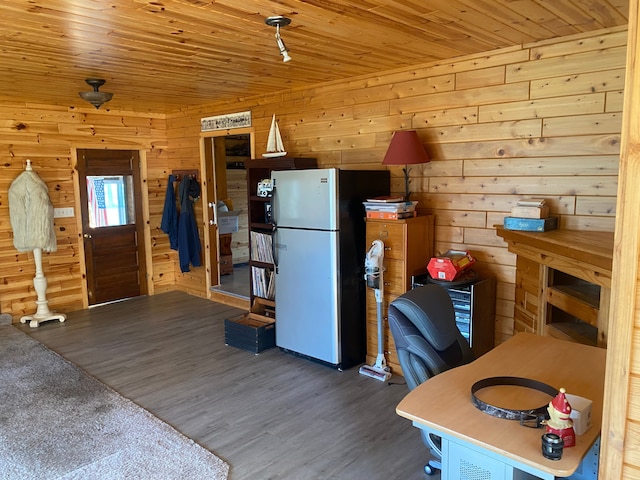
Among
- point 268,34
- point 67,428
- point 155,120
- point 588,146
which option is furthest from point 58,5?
point 155,120

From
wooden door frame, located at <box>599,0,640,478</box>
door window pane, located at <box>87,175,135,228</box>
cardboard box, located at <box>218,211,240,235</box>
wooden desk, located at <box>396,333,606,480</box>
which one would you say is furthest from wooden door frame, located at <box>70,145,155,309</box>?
wooden door frame, located at <box>599,0,640,478</box>

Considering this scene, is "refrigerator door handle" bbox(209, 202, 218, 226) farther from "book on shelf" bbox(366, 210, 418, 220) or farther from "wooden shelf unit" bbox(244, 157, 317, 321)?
"book on shelf" bbox(366, 210, 418, 220)

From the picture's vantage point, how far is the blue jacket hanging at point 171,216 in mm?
6668

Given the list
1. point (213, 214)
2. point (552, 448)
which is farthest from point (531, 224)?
point (213, 214)

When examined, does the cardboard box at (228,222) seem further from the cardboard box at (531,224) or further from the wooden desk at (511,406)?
the wooden desk at (511,406)

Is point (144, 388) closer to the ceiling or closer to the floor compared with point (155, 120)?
closer to the floor

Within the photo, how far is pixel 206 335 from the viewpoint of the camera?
511cm

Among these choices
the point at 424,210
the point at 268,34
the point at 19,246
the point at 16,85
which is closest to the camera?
the point at 268,34

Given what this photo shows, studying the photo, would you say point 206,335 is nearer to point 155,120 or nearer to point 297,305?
point 297,305

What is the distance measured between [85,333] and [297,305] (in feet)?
8.40

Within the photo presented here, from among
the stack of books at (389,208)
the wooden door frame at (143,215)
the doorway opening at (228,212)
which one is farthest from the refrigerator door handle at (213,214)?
the stack of books at (389,208)

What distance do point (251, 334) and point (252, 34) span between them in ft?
8.77

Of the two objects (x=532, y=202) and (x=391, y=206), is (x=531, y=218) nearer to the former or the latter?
(x=532, y=202)

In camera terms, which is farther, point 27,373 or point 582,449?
point 27,373
